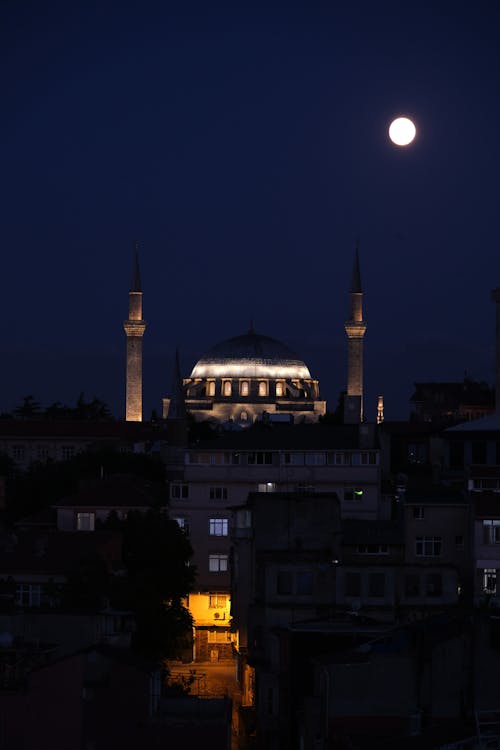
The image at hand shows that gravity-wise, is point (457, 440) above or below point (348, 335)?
below

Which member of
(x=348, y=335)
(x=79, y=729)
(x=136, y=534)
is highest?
(x=348, y=335)

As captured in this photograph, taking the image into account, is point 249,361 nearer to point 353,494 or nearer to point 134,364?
point 134,364

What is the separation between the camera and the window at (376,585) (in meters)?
39.2

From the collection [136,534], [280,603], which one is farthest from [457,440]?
[280,603]

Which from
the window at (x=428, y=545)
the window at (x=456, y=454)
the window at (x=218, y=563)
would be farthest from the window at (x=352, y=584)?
the window at (x=456, y=454)

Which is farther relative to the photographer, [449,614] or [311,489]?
[311,489]

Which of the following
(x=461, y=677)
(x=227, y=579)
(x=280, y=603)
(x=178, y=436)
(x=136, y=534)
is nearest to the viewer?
(x=461, y=677)

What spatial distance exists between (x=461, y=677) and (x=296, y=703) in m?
4.62

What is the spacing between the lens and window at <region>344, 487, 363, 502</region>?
53.2 m

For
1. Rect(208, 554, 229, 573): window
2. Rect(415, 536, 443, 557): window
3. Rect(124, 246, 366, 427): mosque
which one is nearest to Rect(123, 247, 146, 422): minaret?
Rect(124, 246, 366, 427): mosque

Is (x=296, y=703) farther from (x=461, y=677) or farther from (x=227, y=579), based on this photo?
(x=227, y=579)

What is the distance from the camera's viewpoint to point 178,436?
6981 centimetres

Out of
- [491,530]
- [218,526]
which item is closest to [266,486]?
[218,526]

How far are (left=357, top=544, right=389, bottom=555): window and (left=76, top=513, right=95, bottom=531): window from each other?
32.4 ft
